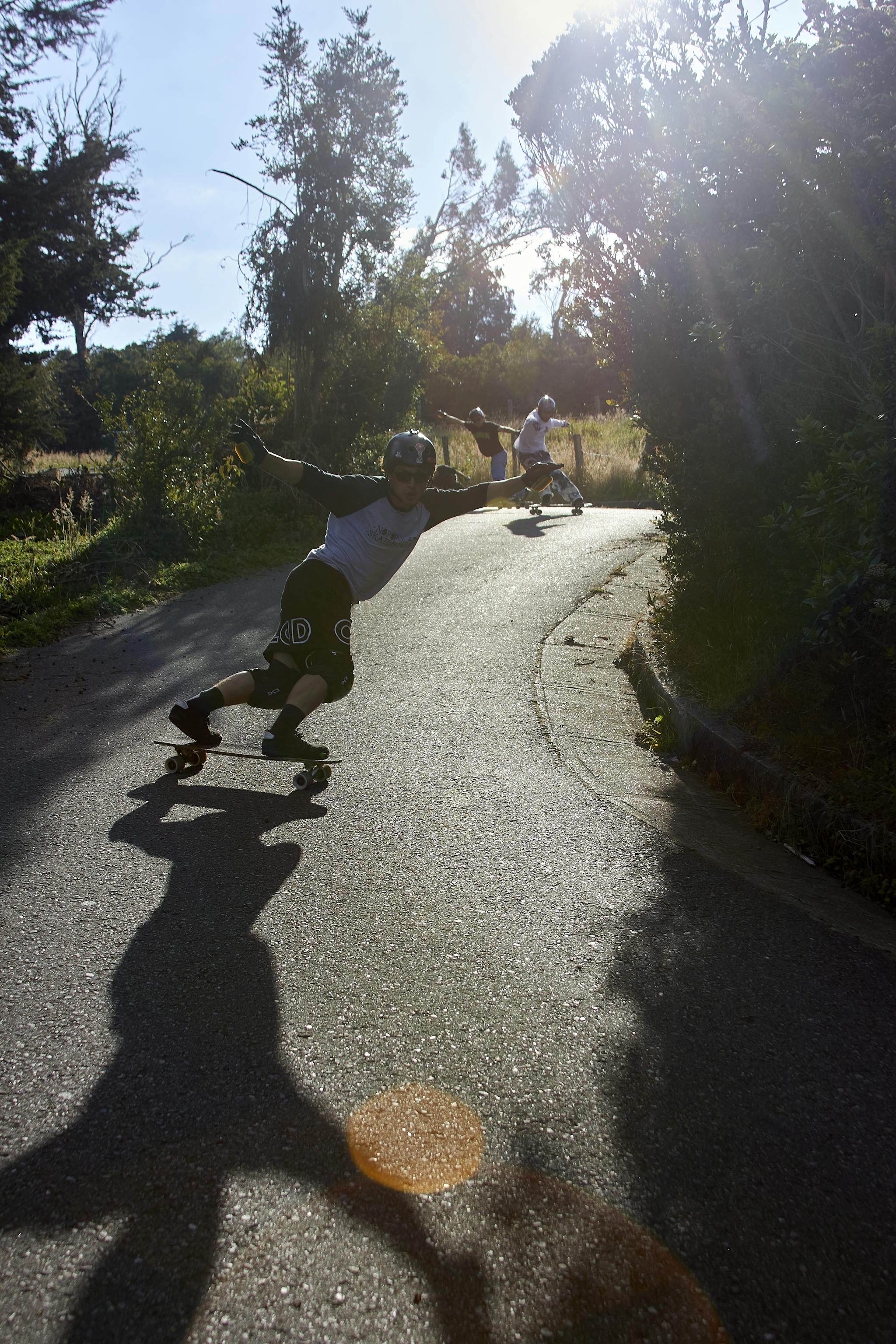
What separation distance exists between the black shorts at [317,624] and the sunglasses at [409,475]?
61 centimetres

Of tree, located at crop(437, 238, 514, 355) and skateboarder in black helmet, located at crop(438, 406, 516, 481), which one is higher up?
tree, located at crop(437, 238, 514, 355)

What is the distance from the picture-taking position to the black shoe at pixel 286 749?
16.3 ft

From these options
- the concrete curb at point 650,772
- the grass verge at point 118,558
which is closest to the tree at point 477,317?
the grass verge at point 118,558

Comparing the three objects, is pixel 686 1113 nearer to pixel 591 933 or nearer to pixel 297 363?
pixel 591 933

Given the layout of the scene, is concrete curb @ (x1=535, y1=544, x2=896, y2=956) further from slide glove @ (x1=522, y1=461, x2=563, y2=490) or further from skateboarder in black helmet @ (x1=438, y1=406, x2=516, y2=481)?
skateboarder in black helmet @ (x1=438, y1=406, x2=516, y2=481)

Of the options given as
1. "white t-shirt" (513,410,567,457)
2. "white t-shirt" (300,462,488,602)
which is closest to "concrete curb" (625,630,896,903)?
"white t-shirt" (300,462,488,602)

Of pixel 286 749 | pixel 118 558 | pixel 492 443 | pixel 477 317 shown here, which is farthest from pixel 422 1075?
pixel 477 317

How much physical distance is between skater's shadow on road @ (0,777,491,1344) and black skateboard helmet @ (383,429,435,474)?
2.54 meters

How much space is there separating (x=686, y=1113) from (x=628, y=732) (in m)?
3.83

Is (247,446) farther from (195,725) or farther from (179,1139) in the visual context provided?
(179,1139)

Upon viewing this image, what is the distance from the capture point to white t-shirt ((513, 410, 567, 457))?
16.6 meters

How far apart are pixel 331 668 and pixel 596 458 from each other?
19.0 metres

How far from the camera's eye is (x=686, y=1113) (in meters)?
2.48

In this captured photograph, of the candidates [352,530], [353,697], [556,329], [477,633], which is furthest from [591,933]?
[556,329]
